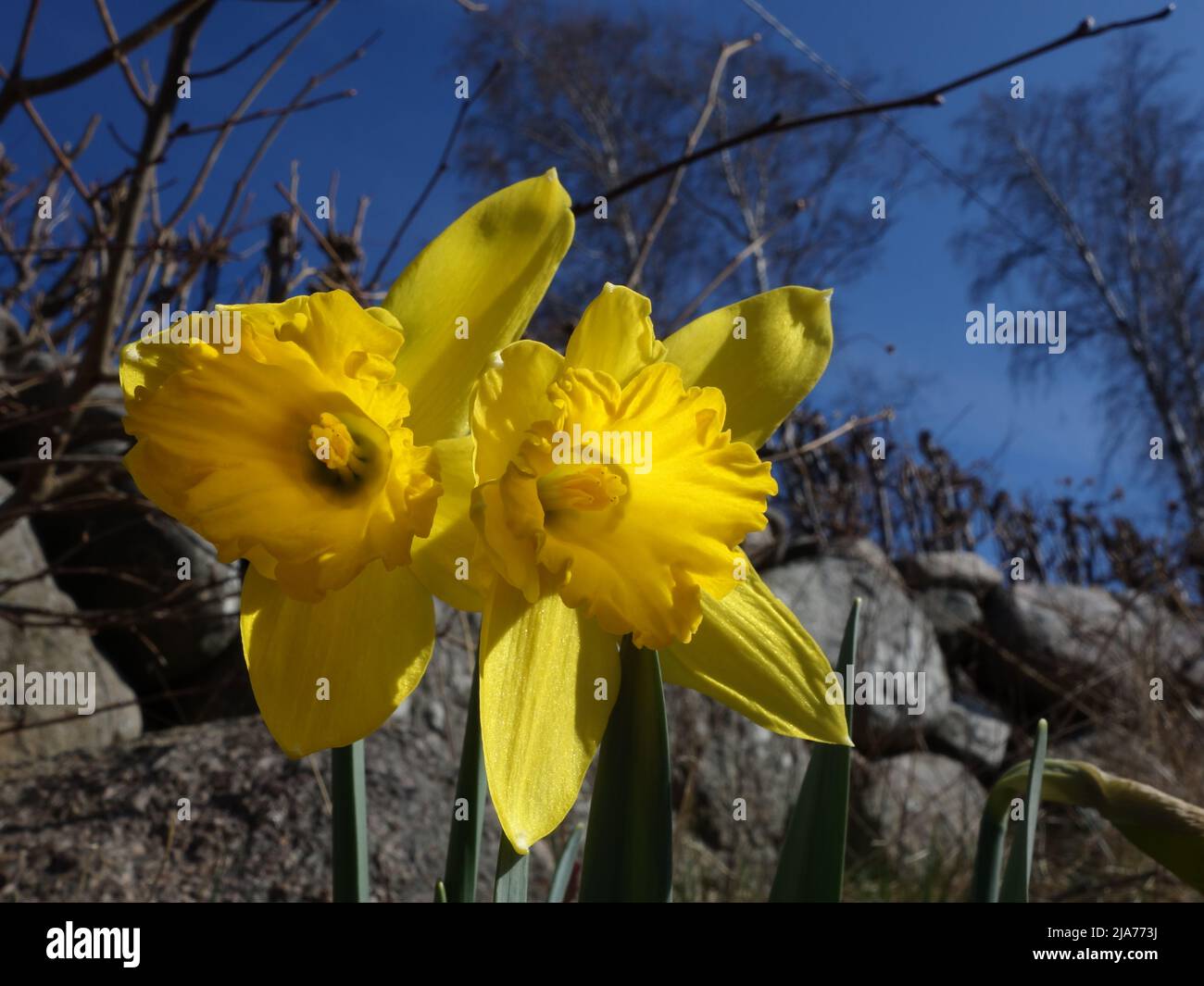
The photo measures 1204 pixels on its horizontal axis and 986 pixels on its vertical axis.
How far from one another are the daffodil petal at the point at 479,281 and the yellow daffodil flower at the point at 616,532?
3 cm

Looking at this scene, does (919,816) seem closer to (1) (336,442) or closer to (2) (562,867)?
(2) (562,867)

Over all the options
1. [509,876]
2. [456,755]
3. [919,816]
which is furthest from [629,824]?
[919,816]

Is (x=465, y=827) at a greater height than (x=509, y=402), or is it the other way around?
(x=509, y=402)

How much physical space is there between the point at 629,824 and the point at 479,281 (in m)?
0.30

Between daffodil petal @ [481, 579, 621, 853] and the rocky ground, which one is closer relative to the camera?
daffodil petal @ [481, 579, 621, 853]

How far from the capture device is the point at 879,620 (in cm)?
428

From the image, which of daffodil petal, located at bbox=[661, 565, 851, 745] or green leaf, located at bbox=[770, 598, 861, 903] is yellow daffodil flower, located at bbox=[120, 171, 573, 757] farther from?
green leaf, located at bbox=[770, 598, 861, 903]

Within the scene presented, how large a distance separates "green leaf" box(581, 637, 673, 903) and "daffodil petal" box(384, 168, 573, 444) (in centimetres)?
19

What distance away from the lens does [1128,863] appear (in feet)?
10.7

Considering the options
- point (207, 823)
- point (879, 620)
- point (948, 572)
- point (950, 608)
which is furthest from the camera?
point (948, 572)

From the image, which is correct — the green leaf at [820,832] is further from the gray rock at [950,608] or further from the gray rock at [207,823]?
the gray rock at [950,608]

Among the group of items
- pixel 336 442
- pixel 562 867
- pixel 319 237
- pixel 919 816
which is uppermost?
pixel 319 237

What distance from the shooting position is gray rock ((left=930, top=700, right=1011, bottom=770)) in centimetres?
484

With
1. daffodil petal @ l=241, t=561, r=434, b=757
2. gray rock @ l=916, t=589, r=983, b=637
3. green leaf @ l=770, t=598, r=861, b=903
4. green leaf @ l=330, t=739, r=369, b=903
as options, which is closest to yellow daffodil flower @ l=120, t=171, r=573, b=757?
daffodil petal @ l=241, t=561, r=434, b=757
